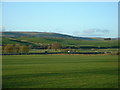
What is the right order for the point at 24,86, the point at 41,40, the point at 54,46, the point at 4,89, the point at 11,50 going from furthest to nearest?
the point at 41,40 < the point at 54,46 < the point at 11,50 < the point at 24,86 < the point at 4,89

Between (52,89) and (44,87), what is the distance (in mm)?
864

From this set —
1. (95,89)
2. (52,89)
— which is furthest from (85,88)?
(52,89)

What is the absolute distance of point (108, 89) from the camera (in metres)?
15.5

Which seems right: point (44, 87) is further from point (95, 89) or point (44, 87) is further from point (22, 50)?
point (22, 50)

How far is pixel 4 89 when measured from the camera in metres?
15.2

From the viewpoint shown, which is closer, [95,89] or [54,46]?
[95,89]

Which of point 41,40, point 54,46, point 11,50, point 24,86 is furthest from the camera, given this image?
point 41,40

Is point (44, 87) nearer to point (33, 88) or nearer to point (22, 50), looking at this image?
point (33, 88)

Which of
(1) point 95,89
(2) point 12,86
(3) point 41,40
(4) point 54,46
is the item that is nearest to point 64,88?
(1) point 95,89

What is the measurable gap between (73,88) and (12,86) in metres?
3.89

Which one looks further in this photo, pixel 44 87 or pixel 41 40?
pixel 41 40

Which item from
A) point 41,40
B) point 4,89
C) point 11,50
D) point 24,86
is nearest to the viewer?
point 4,89

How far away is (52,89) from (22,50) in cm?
10932

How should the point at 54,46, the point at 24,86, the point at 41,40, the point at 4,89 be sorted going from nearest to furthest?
the point at 4,89 → the point at 24,86 → the point at 54,46 → the point at 41,40
